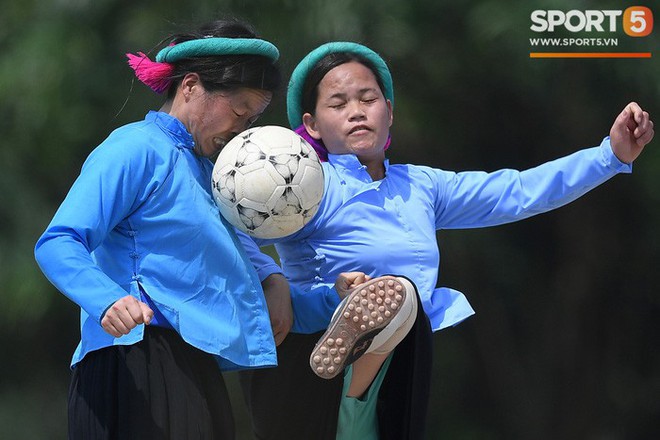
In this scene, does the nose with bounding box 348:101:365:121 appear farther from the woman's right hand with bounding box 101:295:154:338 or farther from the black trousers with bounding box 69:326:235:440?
the woman's right hand with bounding box 101:295:154:338

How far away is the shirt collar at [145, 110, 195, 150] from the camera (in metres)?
3.10

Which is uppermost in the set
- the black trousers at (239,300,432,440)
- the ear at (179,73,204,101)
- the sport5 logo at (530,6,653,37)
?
the sport5 logo at (530,6,653,37)

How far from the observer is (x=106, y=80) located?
5.28 meters

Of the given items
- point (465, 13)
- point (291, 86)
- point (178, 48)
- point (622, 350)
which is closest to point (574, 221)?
point (622, 350)

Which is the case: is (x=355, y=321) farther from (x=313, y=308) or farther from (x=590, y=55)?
(x=590, y=55)

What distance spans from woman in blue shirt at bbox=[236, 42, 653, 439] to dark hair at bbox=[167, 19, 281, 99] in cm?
37

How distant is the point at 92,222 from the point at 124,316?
0.25 meters

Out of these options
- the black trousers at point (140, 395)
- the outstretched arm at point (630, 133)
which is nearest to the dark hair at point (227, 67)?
the black trousers at point (140, 395)

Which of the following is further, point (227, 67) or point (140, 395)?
point (227, 67)

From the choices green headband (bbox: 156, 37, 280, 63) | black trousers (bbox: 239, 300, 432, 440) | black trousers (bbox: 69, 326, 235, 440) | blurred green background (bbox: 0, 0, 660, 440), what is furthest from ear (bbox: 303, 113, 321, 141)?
blurred green background (bbox: 0, 0, 660, 440)

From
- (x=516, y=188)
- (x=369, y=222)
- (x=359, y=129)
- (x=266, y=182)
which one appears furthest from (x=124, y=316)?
(x=516, y=188)

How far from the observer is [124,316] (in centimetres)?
268

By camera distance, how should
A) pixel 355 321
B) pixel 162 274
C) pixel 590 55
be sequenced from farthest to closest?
pixel 590 55 < pixel 355 321 < pixel 162 274

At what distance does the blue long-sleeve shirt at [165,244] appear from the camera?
9.42ft
